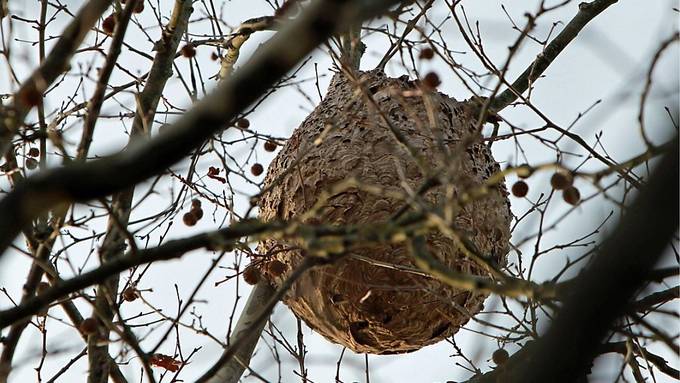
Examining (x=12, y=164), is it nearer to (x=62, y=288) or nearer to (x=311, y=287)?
(x=62, y=288)

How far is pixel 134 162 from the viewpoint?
4.36 feet

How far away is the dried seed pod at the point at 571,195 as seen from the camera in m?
2.37

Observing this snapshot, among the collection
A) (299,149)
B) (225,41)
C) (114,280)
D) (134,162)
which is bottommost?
(134,162)

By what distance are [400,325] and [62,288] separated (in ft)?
5.27

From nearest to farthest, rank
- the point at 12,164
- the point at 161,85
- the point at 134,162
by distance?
the point at 134,162 → the point at 12,164 → the point at 161,85

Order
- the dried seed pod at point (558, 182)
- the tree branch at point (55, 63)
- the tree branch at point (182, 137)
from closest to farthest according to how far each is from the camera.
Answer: the tree branch at point (182, 137) < the tree branch at point (55, 63) < the dried seed pod at point (558, 182)

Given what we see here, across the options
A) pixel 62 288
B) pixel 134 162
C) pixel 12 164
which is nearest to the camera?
pixel 134 162

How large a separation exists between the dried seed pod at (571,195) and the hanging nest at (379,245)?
1.95 feet

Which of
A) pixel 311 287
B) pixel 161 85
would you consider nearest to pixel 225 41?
pixel 161 85

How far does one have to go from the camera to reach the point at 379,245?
9.94 feet

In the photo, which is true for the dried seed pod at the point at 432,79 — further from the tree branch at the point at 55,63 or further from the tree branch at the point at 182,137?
the tree branch at the point at 182,137

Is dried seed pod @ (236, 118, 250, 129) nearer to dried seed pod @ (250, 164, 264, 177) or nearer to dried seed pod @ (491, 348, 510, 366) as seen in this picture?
dried seed pod @ (250, 164, 264, 177)

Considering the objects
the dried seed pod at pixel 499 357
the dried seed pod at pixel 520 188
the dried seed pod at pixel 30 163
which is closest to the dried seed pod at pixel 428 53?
the dried seed pod at pixel 520 188

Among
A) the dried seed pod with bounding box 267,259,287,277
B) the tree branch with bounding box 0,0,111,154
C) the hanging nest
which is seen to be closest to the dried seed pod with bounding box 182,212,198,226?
the hanging nest
